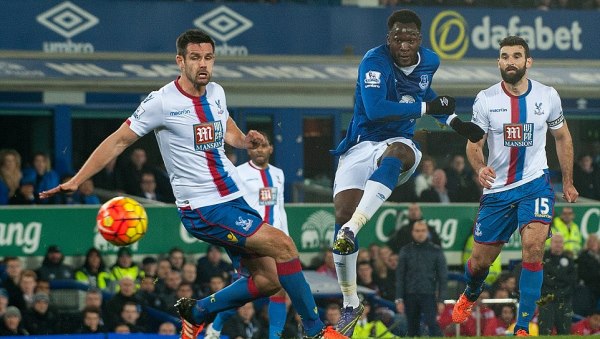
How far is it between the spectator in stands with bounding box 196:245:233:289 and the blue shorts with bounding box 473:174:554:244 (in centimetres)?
534

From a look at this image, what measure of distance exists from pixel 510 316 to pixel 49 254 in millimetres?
5448

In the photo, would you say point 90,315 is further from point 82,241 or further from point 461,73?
point 461,73

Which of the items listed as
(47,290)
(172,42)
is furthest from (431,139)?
(47,290)

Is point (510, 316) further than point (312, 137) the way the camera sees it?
No

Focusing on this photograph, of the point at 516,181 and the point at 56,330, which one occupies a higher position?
the point at 516,181

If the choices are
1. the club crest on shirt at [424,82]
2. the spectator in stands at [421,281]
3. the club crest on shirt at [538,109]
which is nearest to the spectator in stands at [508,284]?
the spectator in stands at [421,281]

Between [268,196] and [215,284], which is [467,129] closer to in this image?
[268,196]

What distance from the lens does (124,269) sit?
16766 millimetres

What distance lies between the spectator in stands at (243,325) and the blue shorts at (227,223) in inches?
227

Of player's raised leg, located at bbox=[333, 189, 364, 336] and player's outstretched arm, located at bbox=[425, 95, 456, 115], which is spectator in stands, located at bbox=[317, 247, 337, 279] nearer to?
player's raised leg, located at bbox=[333, 189, 364, 336]

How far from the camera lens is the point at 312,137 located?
826 inches

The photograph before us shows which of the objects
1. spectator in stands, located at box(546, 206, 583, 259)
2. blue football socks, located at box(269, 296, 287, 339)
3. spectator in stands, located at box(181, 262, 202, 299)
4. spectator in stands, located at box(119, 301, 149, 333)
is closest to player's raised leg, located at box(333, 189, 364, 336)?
blue football socks, located at box(269, 296, 287, 339)

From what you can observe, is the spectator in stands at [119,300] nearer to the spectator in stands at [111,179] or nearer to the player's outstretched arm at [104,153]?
the spectator in stands at [111,179]

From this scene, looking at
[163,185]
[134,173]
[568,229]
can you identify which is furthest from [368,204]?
[568,229]
